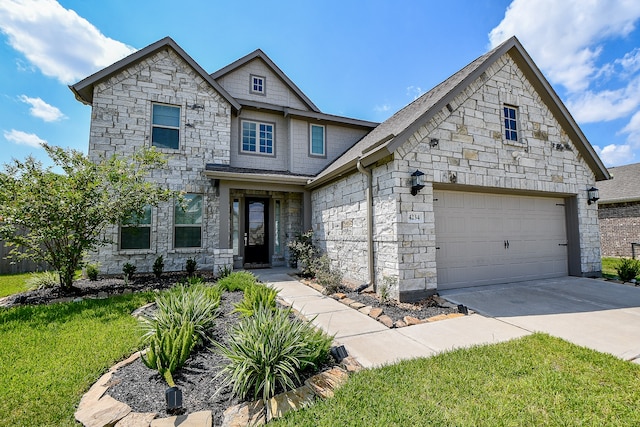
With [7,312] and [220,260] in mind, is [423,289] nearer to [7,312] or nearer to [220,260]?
[220,260]

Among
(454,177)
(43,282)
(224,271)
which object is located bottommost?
(43,282)

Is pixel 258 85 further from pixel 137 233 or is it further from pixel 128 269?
pixel 128 269

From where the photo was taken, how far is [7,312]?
4801mm

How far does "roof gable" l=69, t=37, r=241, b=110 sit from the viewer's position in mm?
8273

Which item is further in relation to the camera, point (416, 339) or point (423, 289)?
point (423, 289)

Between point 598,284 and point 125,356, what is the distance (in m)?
9.67

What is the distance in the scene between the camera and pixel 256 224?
422 inches

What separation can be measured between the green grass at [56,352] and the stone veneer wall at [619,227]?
1931 centimetres

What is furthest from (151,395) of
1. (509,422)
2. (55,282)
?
(55,282)

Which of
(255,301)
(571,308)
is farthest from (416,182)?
(255,301)

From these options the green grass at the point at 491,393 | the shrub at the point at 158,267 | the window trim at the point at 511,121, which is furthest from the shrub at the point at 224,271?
the window trim at the point at 511,121

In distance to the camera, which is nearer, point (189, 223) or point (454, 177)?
point (454, 177)

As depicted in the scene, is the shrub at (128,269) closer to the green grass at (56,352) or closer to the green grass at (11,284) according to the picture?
the green grass at (11,284)

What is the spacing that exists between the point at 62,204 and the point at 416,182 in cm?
749
